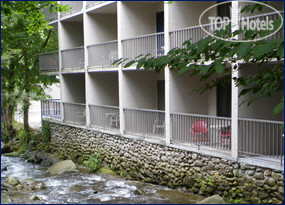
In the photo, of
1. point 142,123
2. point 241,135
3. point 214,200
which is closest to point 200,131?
point 241,135

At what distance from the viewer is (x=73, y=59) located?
21.0 metres

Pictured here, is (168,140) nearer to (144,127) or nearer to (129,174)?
(144,127)

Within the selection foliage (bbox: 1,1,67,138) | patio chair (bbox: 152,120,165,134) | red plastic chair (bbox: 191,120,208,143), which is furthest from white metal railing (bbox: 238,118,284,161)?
foliage (bbox: 1,1,67,138)

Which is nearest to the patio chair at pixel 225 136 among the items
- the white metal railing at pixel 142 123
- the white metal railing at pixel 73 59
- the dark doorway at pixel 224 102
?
the dark doorway at pixel 224 102

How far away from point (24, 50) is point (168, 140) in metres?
13.0

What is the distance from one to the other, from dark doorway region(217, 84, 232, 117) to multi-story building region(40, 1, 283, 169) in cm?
4

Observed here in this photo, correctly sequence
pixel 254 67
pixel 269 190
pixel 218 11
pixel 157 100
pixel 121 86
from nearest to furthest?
pixel 269 190, pixel 254 67, pixel 218 11, pixel 121 86, pixel 157 100

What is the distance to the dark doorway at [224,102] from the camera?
51.6 feet

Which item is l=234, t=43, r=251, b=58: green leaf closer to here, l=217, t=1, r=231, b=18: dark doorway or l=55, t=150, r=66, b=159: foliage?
l=217, t=1, r=231, b=18: dark doorway

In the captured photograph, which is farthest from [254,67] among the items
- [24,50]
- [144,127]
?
[24,50]

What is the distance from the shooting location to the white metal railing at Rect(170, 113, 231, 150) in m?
12.5

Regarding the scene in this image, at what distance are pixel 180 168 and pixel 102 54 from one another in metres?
7.30

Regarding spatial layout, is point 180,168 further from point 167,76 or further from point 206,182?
point 167,76

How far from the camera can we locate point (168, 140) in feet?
47.3
